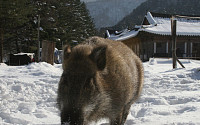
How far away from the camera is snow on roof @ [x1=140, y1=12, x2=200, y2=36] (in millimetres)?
23131

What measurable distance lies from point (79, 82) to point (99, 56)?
1.78 feet

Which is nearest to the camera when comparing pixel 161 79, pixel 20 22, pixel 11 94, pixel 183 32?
pixel 11 94

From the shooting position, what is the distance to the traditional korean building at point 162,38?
23.9m

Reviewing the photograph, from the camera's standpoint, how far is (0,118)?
4.05 m

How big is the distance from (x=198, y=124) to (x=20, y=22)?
2172 cm

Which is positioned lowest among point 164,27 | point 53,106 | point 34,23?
point 53,106

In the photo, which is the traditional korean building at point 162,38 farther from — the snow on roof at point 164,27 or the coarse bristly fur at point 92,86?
the coarse bristly fur at point 92,86

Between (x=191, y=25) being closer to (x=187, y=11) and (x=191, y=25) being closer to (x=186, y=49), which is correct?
(x=186, y=49)

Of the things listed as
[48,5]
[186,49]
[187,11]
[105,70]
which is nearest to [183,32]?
[186,49]

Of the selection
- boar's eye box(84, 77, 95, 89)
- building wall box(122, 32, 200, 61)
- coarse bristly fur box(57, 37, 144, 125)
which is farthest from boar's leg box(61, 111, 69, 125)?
building wall box(122, 32, 200, 61)

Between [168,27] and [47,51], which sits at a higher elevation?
[168,27]

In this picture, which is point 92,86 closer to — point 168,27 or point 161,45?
point 168,27

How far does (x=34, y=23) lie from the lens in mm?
26688

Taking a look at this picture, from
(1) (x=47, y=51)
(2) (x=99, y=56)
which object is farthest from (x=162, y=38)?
(2) (x=99, y=56)
